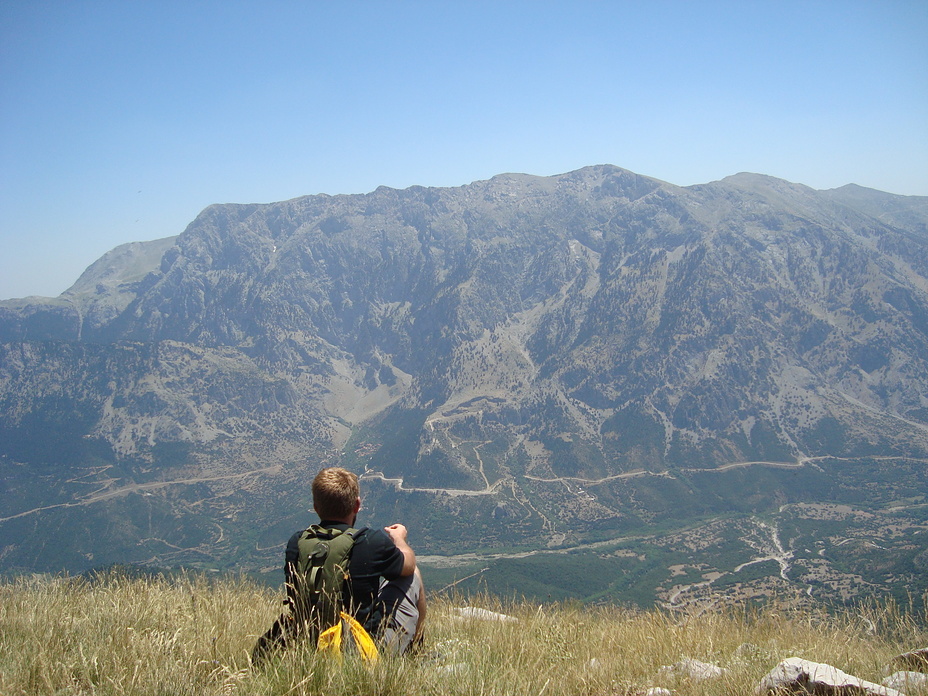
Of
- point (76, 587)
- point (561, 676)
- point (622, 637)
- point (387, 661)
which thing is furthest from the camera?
point (76, 587)

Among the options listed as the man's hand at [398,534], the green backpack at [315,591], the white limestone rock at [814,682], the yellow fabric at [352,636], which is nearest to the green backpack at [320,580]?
the green backpack at [315,591]

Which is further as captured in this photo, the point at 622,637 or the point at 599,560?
the point at 599,560

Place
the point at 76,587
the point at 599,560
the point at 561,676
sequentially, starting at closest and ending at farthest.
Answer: the point at 561,676, the point at 76,587, the point at 599,560

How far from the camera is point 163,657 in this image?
563 centimetres

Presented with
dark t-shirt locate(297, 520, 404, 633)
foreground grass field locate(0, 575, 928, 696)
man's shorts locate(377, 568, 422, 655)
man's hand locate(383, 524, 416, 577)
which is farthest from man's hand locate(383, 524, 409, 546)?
foreground grass field locate(0, 575, 928, 696)

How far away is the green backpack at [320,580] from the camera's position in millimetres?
6238

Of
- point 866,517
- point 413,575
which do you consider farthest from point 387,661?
point 866,517

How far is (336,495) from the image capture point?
666cm

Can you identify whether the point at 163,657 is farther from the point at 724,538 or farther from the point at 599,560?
the point at 724,538

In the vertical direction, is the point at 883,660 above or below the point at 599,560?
above

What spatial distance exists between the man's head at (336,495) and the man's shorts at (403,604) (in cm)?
95

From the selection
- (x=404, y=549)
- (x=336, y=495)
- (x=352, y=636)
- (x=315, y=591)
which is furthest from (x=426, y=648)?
(x=336, y=495)

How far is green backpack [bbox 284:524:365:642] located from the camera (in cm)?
624

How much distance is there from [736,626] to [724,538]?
644 feet
